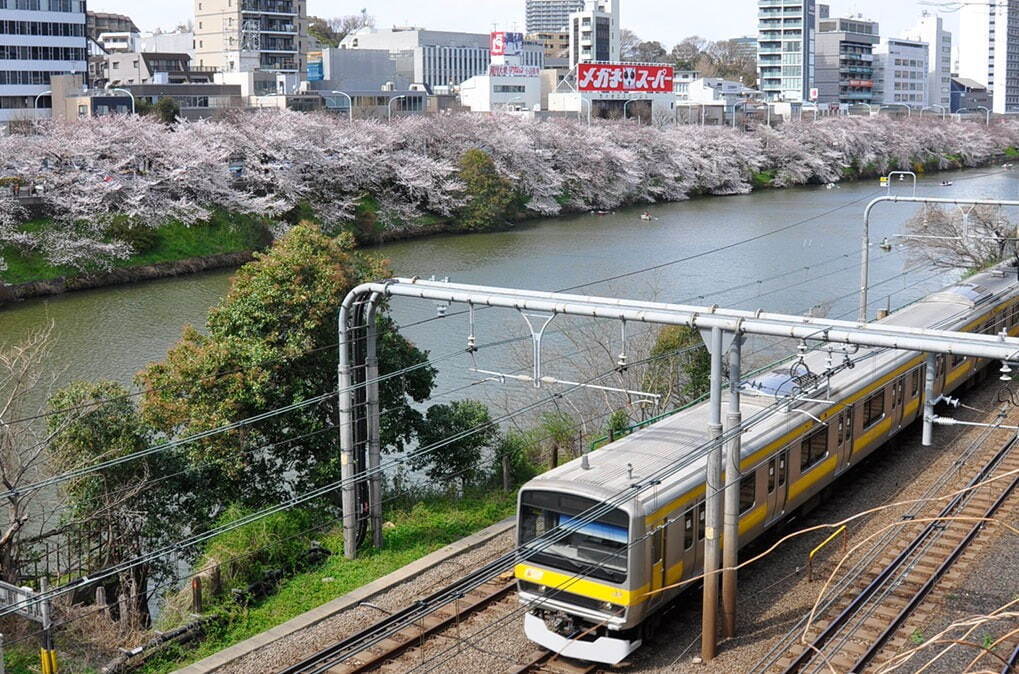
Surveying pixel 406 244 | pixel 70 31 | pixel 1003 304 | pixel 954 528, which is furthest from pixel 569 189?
pixel 954 528

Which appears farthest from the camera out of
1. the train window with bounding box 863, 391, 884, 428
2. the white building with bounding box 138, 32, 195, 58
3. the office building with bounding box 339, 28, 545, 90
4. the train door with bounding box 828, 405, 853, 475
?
the office building with bounding box 339, 28, 545, 90

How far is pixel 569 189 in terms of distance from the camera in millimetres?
44812

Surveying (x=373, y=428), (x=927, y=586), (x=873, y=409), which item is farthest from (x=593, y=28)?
(x=927, y=586)

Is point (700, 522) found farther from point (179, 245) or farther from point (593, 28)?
point (593, 28)

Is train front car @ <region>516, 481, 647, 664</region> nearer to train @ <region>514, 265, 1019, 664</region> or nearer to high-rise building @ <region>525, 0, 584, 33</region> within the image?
train @ <region>514, 265, 1019, 664</region>

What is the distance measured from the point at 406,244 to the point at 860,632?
2763cm

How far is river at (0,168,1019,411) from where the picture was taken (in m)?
21.5

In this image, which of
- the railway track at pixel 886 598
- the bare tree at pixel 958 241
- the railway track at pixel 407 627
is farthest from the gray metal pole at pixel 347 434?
the bare tree at pixel 958 241

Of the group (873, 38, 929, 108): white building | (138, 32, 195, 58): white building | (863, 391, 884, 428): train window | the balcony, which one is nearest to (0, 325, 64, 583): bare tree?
(863, 391, 884, 428): train window

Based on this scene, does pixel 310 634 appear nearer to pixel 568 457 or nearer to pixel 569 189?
pixel 568 457

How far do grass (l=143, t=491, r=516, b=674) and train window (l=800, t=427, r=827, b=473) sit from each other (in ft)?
10.5

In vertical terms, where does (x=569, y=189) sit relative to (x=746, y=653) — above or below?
above

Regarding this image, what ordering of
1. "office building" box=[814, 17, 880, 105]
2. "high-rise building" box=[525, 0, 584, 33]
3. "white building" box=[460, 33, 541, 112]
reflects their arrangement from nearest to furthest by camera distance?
"white building" box=[460, 33, 541, 112], "office building" box=[814, 17, 880, 105], "high-rise building" box=[525, 0, 584, 33]

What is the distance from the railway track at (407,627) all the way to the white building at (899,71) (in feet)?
301
